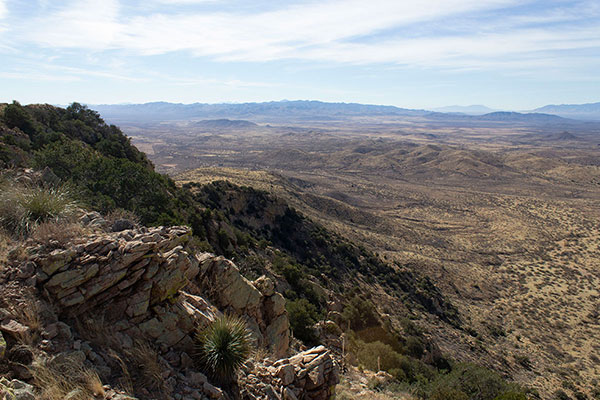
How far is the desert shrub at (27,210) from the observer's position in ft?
23.8

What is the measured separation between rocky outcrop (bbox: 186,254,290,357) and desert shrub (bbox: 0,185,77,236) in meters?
3.37

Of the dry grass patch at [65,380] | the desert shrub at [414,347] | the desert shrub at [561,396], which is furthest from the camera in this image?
the desert shrub at [561,396]

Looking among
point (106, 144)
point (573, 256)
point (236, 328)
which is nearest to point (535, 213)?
point (573, 256)

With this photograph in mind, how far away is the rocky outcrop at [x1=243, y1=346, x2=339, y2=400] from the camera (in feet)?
21.6

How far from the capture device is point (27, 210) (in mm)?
7527

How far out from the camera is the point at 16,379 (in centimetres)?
463

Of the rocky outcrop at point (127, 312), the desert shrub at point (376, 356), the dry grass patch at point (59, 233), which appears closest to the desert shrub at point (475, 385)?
the desert shrub at point (376, 356)

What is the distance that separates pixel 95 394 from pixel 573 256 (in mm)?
59741

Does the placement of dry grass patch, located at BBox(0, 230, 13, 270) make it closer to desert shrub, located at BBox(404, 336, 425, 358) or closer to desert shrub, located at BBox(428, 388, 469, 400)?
desert shrub, located at BBox(428, 388, 469, 400)

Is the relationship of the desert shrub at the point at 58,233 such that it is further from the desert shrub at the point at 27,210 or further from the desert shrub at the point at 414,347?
the desert shrub at the point at 414,347

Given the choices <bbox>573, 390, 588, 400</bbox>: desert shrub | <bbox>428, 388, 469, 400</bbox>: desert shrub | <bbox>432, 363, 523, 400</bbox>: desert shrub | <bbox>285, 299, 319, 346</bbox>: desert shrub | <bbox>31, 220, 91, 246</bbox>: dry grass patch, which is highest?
<bbox>31, 220, 91, 246</bbox>: dry grass patch

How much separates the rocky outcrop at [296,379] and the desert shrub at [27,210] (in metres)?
5.20

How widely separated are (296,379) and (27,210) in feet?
21.9

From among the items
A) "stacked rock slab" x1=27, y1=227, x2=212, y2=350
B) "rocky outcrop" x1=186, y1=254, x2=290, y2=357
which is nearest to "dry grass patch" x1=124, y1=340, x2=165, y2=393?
"stacked rock slab" x1=27, y1=227, x2=212, y2=350
